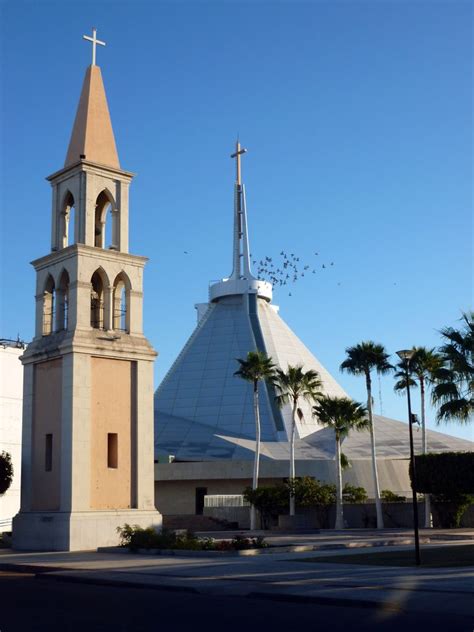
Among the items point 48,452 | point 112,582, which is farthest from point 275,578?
point 48,452

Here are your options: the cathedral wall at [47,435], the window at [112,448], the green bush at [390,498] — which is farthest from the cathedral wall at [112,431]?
the green bush at [390,498]

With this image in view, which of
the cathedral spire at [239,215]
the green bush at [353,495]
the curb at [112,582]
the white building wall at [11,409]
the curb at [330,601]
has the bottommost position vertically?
the curb at [112,582]

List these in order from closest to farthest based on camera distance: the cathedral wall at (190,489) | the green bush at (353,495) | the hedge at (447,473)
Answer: the hedge at (447,473)
the green bush at (353,495)
the cathedral wall at (190,489)

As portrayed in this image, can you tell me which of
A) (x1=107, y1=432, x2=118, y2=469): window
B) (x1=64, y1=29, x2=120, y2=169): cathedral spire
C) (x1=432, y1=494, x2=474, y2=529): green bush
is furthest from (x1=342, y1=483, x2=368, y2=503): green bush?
(x1=64, y1=29, x2=120, y2=169): cathedral spire

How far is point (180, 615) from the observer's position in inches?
571

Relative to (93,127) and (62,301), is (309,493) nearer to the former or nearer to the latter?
(62,301)

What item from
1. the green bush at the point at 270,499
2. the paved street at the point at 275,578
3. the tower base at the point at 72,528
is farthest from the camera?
the green bush at the point at 270,499

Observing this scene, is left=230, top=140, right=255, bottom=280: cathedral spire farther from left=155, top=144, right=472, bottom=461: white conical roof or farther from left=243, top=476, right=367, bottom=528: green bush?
left=243, top=476, right=367, bottom=528: green bush

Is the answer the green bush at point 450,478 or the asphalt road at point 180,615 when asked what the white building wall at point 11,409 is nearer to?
the green bush at point 450,478

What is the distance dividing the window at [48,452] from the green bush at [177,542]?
4566mm

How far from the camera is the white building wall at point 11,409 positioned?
58.7 meters

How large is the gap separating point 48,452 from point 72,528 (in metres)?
3.86

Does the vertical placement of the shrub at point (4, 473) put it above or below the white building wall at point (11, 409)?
below

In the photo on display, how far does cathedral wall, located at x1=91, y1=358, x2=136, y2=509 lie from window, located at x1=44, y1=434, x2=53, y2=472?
A: 2060mm
